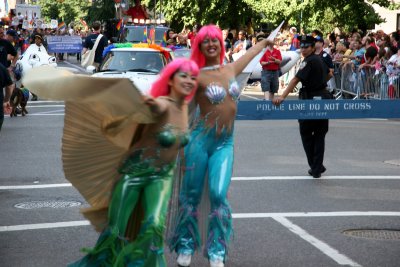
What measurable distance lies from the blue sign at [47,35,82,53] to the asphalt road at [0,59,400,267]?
28.9 metres

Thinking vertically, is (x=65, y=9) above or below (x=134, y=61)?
below

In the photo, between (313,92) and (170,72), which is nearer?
(170,72)

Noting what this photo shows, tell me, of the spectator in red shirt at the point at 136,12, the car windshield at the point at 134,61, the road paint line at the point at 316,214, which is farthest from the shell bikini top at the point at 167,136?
the spectator in red shirt at the point at 136,12

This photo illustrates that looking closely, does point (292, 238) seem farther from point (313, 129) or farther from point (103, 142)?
point (313, 129)

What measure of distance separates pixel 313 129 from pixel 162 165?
20.3ft

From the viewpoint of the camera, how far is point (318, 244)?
825cm

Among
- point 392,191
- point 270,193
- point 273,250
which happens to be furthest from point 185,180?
point 392,191

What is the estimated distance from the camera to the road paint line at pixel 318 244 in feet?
25.1

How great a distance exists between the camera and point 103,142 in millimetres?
6320

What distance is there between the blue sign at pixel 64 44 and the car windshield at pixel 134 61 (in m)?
26.0

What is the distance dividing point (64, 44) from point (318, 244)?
39002mm

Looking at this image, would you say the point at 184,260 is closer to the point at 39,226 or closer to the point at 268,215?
the point at 39,226

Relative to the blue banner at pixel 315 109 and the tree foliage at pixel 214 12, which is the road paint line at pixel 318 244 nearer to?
the blue banner at pixel 315 109

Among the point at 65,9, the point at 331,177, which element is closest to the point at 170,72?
the point at 331,177
